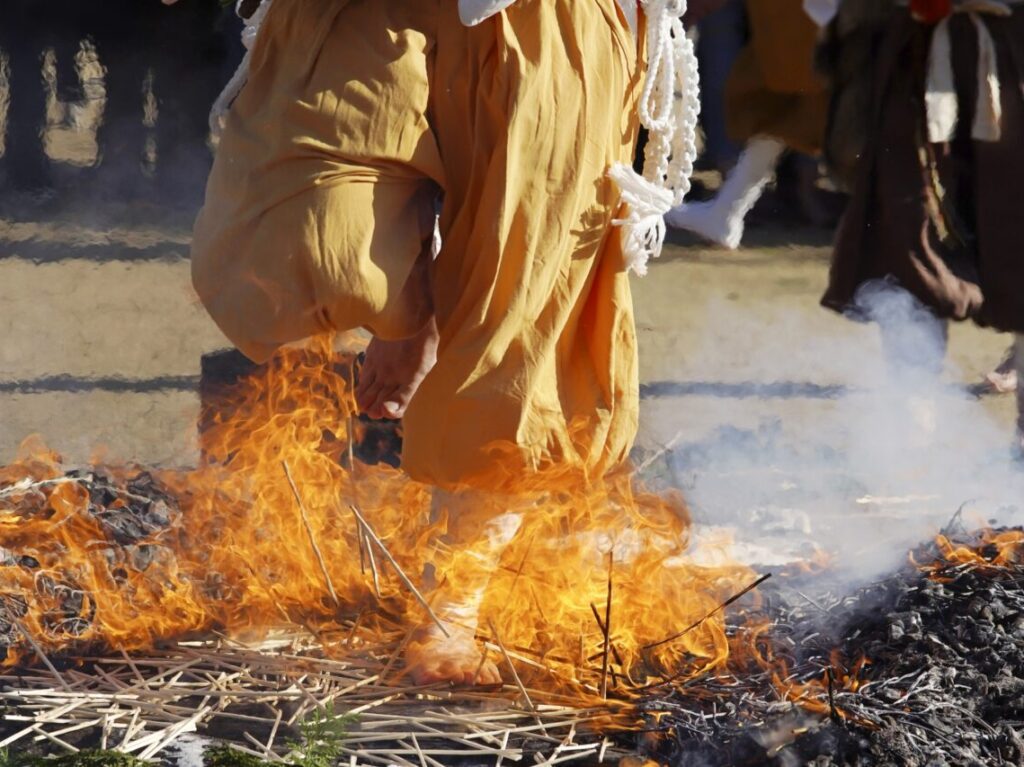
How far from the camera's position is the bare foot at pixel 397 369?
11.6ft

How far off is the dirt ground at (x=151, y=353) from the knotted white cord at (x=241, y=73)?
2284 millimetres

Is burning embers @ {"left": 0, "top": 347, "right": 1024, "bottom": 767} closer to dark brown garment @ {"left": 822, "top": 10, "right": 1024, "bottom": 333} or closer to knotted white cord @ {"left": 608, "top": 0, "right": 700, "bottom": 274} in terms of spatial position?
knotted white cord @ {"left": 608, "top": 0, "right": 700, "bottom": 274}

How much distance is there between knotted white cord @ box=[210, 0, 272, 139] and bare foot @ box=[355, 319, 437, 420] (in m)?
0.59

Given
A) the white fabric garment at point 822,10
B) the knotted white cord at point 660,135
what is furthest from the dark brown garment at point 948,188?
the knotted white cord at point 660,135

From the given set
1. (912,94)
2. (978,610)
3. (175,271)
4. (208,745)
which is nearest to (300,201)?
(208,745)

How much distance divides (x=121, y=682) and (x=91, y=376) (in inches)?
127

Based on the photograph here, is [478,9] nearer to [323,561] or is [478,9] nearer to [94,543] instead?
[323,561]

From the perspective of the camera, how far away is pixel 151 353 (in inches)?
253

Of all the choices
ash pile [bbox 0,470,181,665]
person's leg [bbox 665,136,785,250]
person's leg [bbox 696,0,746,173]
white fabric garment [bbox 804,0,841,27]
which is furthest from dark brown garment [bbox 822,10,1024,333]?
ash pile [bbox 0,470,181,665]

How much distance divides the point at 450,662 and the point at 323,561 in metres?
0.51

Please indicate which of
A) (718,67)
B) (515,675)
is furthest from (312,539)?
(718,67)

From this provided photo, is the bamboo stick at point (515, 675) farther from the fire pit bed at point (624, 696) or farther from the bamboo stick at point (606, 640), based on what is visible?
the bamboo stick at point (606, 640)

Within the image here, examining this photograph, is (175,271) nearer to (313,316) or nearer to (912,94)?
(912,94)

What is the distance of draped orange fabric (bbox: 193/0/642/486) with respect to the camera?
298 centimetres
